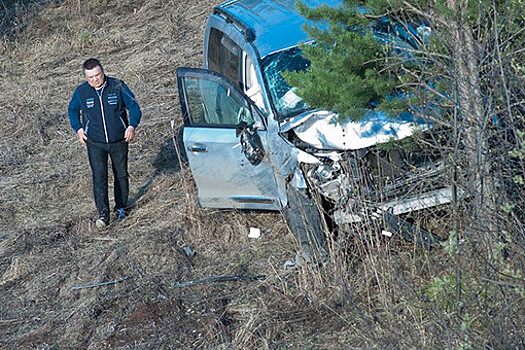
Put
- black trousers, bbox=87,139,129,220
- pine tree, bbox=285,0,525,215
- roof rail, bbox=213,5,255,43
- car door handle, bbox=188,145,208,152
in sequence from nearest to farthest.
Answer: pine tree, bbox=285,0,525,215
car door handle, bbox=188,145,208,152
roof rail, bbox=213,5,255,43
black trousers, bbox=87,139,129,220

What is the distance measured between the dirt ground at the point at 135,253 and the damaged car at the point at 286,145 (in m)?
0.43

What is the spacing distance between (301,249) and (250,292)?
516mm

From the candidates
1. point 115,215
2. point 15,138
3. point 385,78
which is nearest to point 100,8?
point 15,138

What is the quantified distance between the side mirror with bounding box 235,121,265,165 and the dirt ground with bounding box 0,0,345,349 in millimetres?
833

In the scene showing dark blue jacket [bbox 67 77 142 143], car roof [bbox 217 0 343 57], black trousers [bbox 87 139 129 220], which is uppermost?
car roof [bbox 217 0 343 57]

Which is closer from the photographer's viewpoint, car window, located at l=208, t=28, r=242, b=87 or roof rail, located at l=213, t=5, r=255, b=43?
roof rail, located at l=213, t=5, r=255, b=43

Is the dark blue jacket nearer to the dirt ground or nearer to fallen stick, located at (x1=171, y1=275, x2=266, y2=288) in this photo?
the dirt ground

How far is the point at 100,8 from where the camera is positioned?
15594 millimetres

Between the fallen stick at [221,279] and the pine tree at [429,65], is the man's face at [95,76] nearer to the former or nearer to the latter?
the fallen stick at [221,279]

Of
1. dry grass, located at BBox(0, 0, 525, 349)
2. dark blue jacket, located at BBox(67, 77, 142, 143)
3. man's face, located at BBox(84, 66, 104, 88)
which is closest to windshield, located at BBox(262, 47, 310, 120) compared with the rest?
dry grass, located at BBox(0, 0, 525, 349)

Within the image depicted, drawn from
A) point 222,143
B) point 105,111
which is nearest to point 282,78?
point 222,143

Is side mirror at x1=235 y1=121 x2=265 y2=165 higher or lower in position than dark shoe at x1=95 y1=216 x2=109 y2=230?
higher

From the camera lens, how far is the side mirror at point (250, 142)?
7.09 m

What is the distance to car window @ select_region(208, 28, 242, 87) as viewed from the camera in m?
7.98
